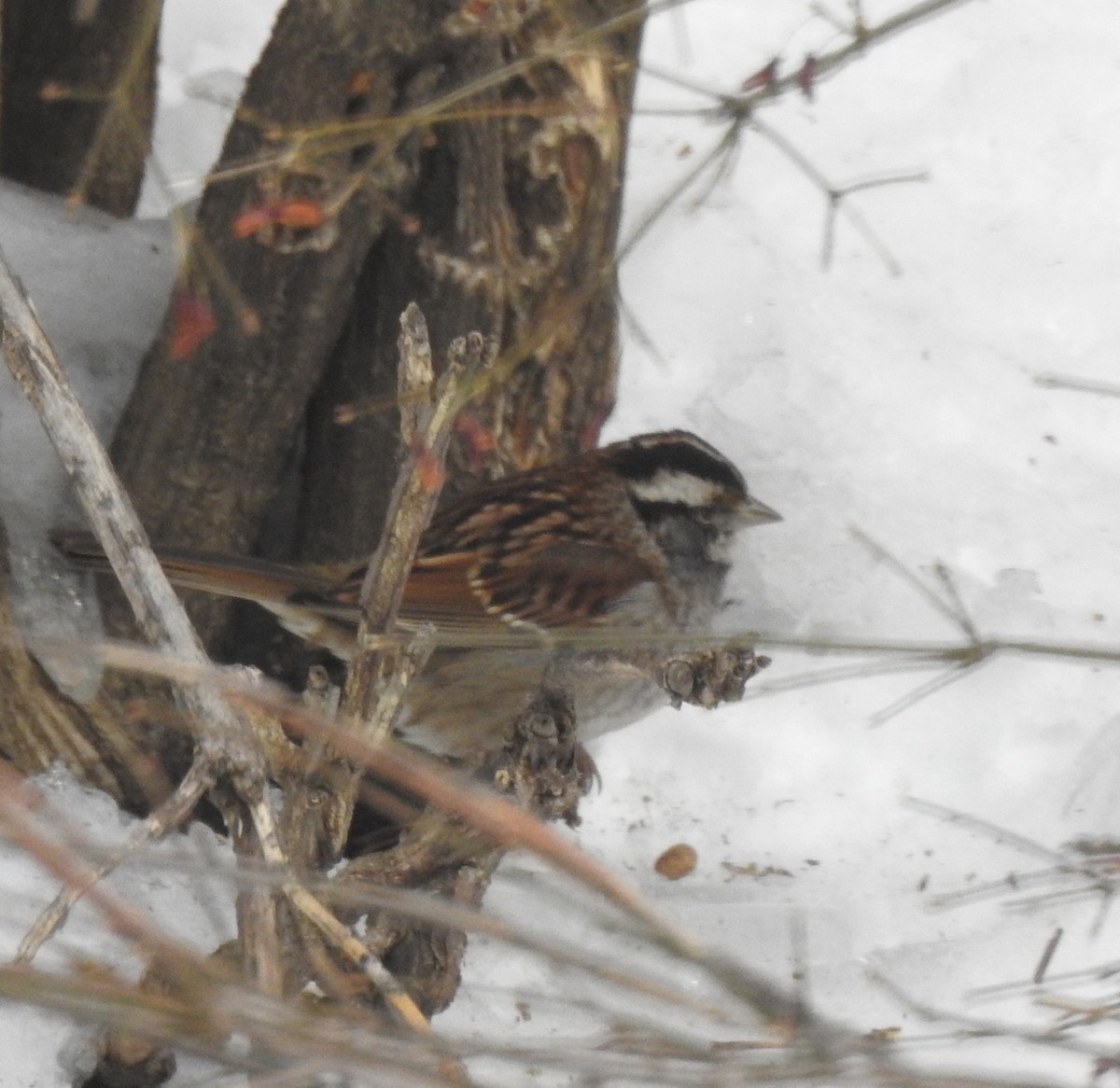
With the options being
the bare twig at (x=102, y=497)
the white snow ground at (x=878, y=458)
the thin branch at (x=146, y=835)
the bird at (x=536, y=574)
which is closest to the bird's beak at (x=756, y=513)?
the bird at (x=536, y=574)

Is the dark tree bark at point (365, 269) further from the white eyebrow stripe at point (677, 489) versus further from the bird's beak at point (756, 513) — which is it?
the bird's beak at point (756, 513)

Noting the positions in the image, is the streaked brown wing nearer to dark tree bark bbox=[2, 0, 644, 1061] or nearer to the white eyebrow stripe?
the white eyebrow stripe

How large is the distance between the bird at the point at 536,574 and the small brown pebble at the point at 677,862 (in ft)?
1.49

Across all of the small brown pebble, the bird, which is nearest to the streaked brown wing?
the bird

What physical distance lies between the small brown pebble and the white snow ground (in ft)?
0.11

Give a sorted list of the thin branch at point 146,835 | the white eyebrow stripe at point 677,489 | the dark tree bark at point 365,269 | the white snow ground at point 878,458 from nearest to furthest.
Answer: the thin branch at point 146,835 → the dark tree bark at point 365,269 → the white snow ground at point 878,458 → the white eyebrow stripe at point 677,489

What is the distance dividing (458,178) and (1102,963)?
7.27 feet

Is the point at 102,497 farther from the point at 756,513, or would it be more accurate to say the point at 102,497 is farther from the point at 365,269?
the point at 756,513

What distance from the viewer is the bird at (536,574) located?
3.74m

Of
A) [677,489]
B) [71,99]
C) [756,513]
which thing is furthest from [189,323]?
[756,513]

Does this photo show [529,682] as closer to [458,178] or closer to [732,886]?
[732,886]

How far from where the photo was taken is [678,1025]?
11.5ft

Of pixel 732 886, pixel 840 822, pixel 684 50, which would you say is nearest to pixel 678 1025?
pixel 732 886

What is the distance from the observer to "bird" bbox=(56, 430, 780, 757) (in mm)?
3742
